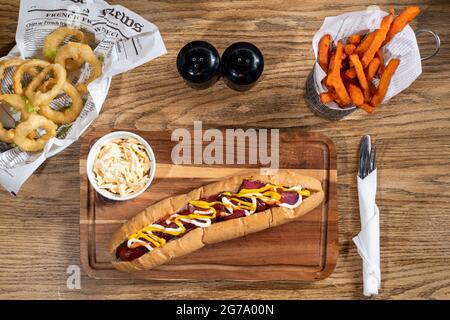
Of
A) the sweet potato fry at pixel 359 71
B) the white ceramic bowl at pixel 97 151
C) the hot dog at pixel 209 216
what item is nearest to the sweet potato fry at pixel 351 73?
the sweet potato fry at pixel 359 71

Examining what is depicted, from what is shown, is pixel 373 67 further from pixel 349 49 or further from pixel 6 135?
pixel 6 135

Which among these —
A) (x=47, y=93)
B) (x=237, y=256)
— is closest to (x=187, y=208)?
(x=237, y=256)

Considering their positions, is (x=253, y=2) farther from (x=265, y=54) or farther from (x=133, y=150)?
(x=133, y=150)

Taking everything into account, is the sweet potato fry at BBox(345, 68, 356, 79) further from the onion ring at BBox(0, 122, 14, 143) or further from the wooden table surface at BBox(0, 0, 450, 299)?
the onion ring at BBox(0, 122, 14, 143)

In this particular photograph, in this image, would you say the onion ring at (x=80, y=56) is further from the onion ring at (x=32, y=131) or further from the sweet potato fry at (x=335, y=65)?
the sweet potato fry at (x=335, y=65)

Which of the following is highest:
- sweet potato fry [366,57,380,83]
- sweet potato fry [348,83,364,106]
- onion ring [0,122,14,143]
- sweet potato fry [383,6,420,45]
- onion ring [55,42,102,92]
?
sweet potato fry [383,6,420,45]

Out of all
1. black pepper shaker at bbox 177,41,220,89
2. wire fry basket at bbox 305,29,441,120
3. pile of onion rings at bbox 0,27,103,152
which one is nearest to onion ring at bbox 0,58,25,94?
pile of onion rings at bbox 0,27,103,152
